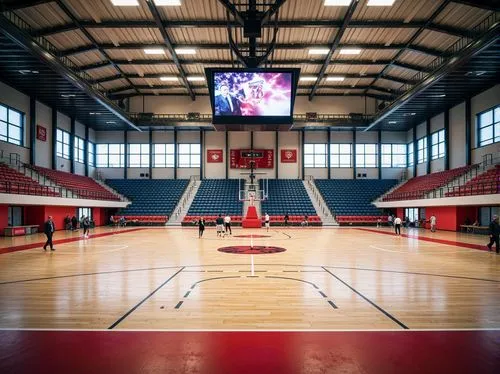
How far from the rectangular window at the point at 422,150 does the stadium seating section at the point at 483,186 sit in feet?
33.5

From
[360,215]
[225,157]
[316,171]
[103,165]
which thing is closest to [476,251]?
[360,215]

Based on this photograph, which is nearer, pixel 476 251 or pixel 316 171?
pixel 476 251

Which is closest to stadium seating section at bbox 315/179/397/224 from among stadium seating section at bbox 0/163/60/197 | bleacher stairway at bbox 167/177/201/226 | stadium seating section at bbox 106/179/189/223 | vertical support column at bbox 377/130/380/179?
vertical support column at bbox 377/130/380/179

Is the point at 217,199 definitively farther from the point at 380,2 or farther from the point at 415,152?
the point at 380,2

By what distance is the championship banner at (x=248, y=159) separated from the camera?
114ft

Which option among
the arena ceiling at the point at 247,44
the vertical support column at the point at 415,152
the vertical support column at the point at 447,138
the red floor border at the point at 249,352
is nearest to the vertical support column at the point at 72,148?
the arena ceiling at the point at 247,44

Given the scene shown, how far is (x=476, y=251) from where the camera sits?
13.1 meters

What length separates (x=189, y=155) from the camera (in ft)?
116

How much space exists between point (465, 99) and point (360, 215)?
468 inches

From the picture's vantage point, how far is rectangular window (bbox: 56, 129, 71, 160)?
28.4 meters

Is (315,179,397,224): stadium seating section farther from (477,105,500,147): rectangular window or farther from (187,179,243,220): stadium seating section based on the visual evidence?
(477,105,500,147): rectangular window

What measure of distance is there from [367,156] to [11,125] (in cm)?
3037

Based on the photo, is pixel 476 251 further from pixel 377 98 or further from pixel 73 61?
pixel 73 61

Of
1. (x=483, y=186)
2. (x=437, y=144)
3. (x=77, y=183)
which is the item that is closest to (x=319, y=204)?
(x=437, y=144)
